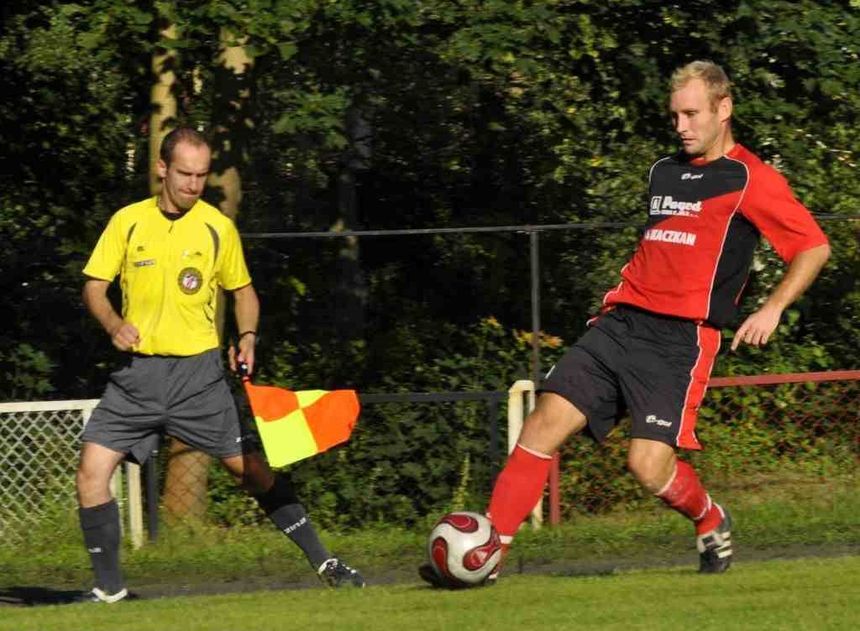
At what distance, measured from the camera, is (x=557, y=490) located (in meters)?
9.68

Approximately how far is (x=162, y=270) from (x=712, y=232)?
2138mm

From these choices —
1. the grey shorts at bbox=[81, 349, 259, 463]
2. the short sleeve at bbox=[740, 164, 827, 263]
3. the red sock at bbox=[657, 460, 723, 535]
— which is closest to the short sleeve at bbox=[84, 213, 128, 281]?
the grey shorts at bbox=[81, 349, 259, 463]

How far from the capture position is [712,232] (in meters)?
6.29

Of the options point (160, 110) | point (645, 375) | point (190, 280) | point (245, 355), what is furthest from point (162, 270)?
point (160, 110)

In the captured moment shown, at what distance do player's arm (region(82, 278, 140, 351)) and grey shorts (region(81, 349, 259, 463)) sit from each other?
156mm

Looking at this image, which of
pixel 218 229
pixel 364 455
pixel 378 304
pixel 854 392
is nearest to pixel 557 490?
pixel 364 455

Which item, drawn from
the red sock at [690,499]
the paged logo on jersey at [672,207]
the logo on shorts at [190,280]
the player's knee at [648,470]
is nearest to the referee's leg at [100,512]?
the logo on shorts at [190,280]

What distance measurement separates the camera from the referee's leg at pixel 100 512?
6.80 metres

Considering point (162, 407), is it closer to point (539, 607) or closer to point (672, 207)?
point (539, 607)

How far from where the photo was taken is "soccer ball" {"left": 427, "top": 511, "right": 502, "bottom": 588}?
6.18 meters

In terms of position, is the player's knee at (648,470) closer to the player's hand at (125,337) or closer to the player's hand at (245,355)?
the player's hand at (245,355)

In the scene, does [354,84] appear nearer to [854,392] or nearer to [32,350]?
[32,350]

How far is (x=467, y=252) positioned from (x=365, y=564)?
127 inches

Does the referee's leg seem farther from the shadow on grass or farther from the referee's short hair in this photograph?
the referee's short hair
